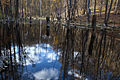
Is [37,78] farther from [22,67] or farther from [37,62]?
[37,62]

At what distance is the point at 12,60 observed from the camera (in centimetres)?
625

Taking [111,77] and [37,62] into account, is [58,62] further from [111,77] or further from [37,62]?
[111,77]

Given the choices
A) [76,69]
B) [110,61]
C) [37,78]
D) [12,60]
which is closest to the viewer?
[37,78]

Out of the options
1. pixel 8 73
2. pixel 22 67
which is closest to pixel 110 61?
pixel 22 67

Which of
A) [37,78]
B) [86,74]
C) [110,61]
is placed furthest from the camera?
[110,61]

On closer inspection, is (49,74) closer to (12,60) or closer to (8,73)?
(8,73)

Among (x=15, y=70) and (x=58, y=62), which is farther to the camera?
(x=58, y=62)

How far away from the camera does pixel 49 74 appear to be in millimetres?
5141

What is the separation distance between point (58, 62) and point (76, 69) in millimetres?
1258

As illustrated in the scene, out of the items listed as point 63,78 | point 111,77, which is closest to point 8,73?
point 63,78

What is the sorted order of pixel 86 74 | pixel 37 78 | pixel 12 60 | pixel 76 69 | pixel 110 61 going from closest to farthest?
pixel 37 78 → pixel 86 74 → pixel 76 69 → pixel 12 60 → pixel 110 61

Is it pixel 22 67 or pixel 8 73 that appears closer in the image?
pixel 8 73

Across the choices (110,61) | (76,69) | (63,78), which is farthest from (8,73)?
(110,61)

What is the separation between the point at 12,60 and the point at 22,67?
3.33 ft
